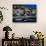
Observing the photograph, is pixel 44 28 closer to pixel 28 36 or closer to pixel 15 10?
pixel 28 36

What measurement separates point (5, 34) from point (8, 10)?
0.73 metres

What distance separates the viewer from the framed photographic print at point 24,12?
4.90m

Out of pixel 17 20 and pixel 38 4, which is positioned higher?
pixel 38 4

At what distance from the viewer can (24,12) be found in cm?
492

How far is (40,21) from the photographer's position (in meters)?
4.94

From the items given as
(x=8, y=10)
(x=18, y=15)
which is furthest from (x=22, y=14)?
(x=8, y=10)

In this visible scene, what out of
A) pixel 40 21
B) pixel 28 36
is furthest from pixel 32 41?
pixel 40 21

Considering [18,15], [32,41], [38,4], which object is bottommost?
[32,41]

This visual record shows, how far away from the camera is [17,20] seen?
4.92m

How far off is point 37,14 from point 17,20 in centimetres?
62

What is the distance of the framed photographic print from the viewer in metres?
4.90

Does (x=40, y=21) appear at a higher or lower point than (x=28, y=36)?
higher

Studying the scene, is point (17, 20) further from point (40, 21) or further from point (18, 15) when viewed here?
point (40, 21)

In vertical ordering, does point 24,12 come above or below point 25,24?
above
